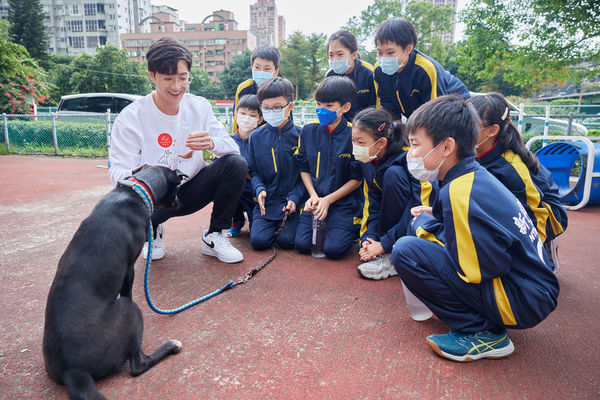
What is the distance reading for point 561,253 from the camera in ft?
11.2

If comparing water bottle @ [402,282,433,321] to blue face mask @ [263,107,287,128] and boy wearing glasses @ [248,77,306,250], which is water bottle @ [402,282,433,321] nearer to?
boy wearing glasses @ [248,77,306,250]

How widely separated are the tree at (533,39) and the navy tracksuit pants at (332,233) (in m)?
11.2

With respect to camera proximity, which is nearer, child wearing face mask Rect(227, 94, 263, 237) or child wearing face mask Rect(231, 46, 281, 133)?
child wearing face mask Rect(227, 94, 263, 237)

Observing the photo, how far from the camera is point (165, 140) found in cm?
282

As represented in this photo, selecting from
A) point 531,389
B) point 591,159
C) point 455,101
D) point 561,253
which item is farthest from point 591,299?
point 591,159

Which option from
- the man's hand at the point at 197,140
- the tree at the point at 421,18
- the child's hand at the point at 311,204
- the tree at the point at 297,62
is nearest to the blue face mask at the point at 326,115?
the child's hand at the point at 311,204

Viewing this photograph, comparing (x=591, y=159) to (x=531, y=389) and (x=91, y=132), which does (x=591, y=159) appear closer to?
(x=531, y=389)

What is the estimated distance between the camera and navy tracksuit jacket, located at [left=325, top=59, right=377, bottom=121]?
3.86 meters

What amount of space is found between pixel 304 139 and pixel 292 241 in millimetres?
982

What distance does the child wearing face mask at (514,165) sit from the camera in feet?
7.83

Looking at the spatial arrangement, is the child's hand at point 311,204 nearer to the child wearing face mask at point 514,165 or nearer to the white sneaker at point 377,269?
the white sneaker at point 377,269

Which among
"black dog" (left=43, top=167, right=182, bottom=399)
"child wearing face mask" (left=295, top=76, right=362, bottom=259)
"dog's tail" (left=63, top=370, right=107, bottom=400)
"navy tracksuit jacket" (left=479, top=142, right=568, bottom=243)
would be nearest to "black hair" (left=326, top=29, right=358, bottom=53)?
"child wearing face mask" (left=295, top=76, right=362, bottom=259)

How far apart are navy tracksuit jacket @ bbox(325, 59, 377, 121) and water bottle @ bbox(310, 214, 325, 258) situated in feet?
4.21

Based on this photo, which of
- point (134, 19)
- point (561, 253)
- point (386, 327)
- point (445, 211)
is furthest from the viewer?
point (134, 19)
